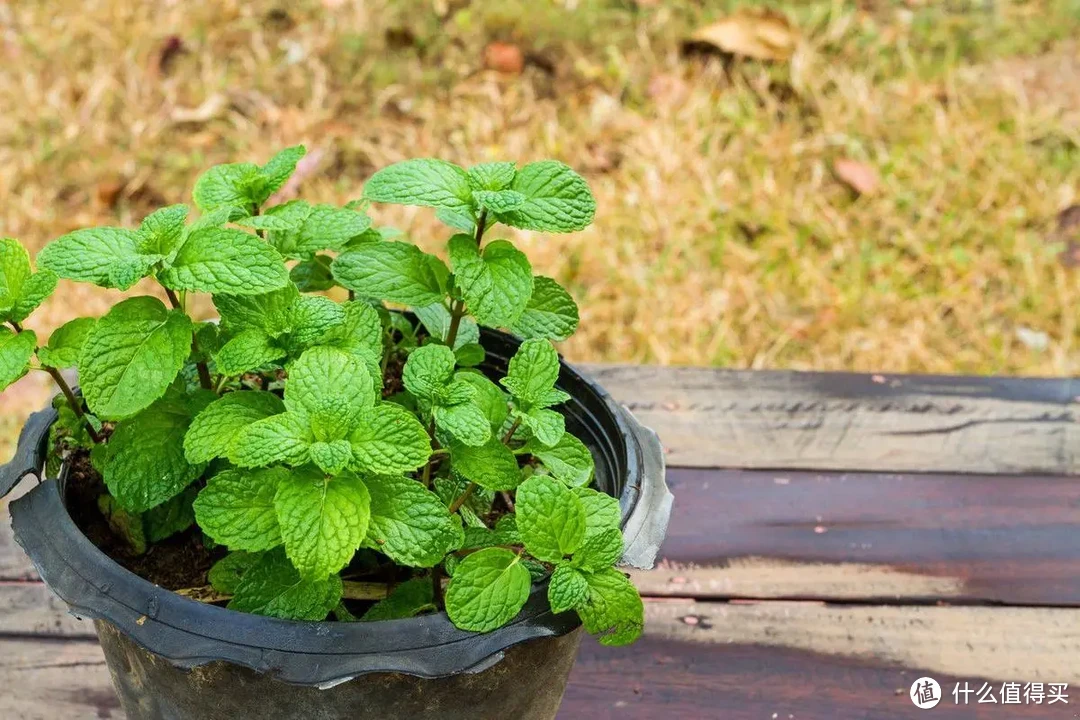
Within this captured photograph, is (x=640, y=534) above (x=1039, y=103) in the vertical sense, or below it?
below

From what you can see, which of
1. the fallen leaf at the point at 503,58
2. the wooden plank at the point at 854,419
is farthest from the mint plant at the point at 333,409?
the fallen leaf at the point at 503,58

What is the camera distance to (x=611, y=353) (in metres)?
1.82

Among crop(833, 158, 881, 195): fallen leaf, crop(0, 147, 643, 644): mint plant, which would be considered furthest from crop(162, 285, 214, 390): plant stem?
crop(833, 158, 881, 195): fallen leaf

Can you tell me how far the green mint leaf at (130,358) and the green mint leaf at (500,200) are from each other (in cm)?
22

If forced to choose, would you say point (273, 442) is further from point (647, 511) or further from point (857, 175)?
point (857, 175)

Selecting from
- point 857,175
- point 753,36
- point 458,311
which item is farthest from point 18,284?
point 753,36

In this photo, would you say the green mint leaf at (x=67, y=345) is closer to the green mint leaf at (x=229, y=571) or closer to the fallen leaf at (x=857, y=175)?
the green mint leaf at (x=229, y=571)

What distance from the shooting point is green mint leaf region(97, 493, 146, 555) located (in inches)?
33.1

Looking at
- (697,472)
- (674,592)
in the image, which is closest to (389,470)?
(674,592)

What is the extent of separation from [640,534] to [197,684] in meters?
0.34

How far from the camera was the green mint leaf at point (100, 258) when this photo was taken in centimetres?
69

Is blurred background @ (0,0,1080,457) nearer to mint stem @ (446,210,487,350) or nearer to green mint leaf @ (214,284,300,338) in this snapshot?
mint stem @ (446,210,487,350)

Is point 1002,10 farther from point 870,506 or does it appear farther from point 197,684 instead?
point 197,684

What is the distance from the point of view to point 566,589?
0.70 meters
